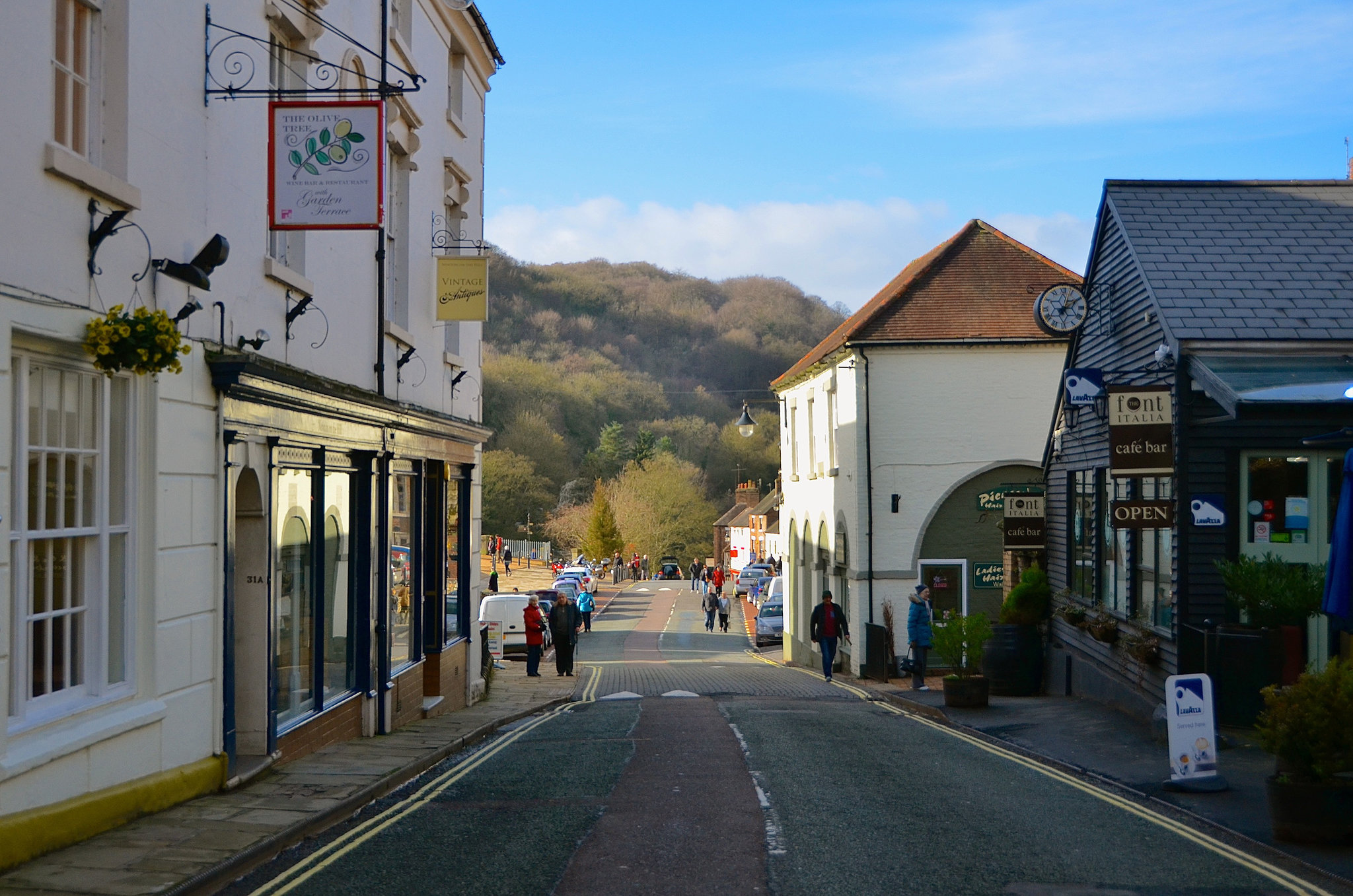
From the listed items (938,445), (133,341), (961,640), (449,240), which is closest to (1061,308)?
(961,640)

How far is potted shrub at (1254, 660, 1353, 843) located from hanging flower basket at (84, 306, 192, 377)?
737cm

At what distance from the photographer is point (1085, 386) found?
15.6 metres

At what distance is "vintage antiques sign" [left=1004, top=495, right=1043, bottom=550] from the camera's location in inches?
776

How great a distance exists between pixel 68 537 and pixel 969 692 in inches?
471

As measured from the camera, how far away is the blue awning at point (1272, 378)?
1152 centimetres

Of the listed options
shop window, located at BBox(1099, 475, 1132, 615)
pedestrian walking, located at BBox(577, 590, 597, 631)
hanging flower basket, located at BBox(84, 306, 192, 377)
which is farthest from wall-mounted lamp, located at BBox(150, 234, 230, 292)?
pedestrian walking, located at BBox(577, 590, 597, 631)

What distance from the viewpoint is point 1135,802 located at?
9.76 meters

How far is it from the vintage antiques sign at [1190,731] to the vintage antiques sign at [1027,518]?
32.2 ft

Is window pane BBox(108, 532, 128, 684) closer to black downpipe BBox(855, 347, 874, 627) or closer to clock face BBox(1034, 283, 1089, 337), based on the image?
clock face BBox(1034, 283, 1089, 337)

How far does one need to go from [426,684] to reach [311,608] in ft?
16.9

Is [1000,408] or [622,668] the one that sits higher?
[1000,408]

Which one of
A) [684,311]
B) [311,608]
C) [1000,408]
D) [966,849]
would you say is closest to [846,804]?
[966,849]

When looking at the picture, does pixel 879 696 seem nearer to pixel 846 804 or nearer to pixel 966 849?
pixel 846 804

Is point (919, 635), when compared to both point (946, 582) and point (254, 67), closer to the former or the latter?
point (946, 582)
